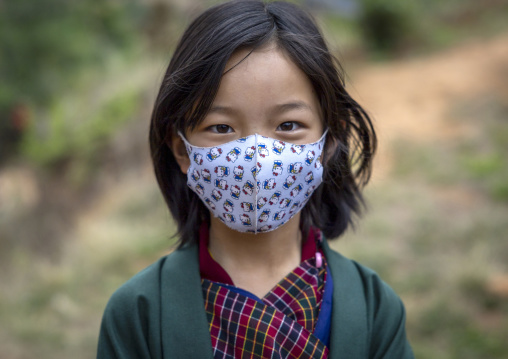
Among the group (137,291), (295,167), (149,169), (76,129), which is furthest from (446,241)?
(76,129)

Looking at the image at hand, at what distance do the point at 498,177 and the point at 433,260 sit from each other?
2145mm

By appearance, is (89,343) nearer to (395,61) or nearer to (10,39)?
(10,39)

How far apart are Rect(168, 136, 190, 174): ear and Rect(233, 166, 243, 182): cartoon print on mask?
0.24 meters

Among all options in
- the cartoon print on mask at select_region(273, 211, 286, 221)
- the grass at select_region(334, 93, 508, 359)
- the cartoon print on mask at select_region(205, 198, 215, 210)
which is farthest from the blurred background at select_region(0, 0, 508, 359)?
the cartoon print on mask at select_region(205, 198, 215, 210)

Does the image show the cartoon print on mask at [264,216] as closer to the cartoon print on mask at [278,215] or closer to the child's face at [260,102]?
the cartoon print on mask at [278,215]

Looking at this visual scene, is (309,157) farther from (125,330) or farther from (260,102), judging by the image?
(125,330)

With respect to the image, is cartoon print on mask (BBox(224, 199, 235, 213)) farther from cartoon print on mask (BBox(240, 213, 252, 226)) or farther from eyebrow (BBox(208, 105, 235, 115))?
eyebrow (BBox(208, 105, 235, 115))

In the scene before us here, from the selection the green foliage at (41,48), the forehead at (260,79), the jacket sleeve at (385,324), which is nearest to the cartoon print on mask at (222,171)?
the forehead at (260,79)

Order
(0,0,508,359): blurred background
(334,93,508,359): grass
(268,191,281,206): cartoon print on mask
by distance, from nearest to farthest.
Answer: (268,191,281,206): cartoon print on mask
(334,93,508,359): grass
(0,0,508,359): blurred background

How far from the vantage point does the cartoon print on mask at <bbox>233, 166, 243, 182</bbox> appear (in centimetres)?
176

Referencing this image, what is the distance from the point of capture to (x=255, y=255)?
192cm

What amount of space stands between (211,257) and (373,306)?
58cm

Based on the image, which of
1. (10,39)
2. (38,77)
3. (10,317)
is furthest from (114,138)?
(10,317)

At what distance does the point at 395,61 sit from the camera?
13688 millimetres
